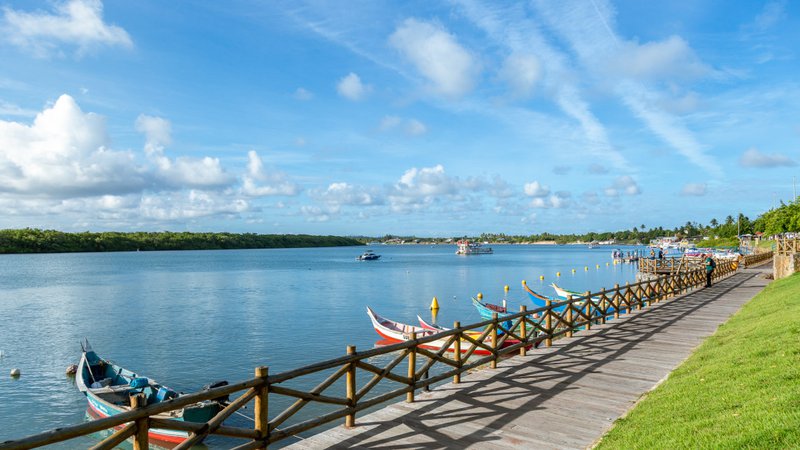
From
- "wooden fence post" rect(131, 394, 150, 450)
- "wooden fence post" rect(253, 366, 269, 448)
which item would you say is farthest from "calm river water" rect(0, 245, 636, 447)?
"wooden fence post" rect(131, 394, 150, 450)

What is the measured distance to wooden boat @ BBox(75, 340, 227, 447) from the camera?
46.3 feet

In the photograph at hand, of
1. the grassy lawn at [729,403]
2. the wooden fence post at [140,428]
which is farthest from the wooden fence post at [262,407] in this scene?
the grassy lawn at [729,403]

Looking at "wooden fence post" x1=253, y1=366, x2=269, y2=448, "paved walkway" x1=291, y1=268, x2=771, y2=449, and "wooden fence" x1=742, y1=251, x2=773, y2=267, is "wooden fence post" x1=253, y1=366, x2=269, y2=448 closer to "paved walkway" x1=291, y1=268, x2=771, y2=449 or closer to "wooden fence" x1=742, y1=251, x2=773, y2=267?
"paved walkway" x1=291, y1=268, x2=771, y2=449

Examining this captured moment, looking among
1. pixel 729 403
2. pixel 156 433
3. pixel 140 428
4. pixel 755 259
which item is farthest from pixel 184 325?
pixel 755 259

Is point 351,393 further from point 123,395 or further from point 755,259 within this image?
point 755,259

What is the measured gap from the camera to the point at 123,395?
1669 centimetres

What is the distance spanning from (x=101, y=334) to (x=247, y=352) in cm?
1322

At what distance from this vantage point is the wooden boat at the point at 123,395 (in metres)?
14.1

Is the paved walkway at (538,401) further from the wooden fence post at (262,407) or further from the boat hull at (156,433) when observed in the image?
the boat hull at (156,433)

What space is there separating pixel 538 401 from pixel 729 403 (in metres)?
3.39

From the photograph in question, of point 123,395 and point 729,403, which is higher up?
point 729,403

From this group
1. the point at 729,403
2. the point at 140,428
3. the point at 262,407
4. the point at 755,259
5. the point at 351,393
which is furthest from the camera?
the point at 755,259

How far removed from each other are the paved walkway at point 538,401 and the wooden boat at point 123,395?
7162 millimetres

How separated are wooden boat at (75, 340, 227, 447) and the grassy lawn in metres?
11.2
